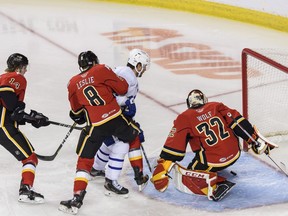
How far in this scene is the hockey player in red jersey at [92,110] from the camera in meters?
4.32

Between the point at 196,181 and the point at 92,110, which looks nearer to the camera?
the point at 92,110

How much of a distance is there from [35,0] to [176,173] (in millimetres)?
5108

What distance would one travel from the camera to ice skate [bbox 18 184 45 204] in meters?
4.43

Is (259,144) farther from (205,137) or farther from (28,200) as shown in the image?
(28,200)

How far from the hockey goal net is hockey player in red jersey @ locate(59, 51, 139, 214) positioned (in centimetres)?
110

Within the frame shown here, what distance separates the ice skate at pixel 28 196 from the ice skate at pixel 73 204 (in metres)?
0.17

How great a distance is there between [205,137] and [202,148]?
0.29 feet

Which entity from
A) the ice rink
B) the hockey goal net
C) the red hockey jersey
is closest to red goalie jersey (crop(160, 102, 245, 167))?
the ice rink

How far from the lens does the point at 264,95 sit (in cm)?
569

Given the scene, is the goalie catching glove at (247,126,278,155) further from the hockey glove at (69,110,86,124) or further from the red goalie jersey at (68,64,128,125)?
the hockey glove at (69,110,86,124)

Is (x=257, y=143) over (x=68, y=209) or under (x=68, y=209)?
over

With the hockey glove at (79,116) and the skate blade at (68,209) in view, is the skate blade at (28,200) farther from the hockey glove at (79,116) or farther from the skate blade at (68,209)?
the hockey glove at (79,116)

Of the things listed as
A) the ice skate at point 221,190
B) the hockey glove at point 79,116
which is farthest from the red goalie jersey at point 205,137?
the hockey glove at point 79,116

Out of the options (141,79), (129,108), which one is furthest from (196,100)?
(141,79)
